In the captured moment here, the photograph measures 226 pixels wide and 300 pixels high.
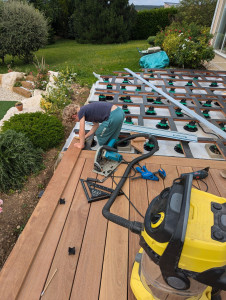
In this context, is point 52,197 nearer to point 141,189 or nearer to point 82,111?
point 141,189

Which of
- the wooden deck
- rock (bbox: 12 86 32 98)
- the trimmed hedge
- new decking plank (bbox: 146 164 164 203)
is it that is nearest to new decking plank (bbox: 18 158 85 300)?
the wooden deck

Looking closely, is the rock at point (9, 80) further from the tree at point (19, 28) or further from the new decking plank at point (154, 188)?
A: the new decking plank at point (154, 188)

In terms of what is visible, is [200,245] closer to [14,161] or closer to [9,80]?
[14,161]

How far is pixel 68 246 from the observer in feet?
6.14

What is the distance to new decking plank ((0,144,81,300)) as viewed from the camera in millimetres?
Result: 1588

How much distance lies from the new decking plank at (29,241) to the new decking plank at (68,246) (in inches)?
8.0

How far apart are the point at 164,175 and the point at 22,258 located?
1789mm

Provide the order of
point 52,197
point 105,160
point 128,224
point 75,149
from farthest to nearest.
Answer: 1. point 75,149
2. point 105,160
3. point 52,197
4. point 128,224

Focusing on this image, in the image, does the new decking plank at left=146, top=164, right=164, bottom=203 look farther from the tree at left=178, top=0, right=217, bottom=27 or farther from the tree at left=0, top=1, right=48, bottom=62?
the tree at left=178, top=0, right=217, bottom=27

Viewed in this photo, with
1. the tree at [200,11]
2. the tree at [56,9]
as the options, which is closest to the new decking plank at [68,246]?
the tree at [200,11]

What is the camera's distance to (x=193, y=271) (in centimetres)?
95

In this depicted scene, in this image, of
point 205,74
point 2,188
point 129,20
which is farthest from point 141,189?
point 129,20

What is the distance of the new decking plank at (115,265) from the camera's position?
5.17ft

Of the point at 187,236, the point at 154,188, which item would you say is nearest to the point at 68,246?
the point at 154,188
